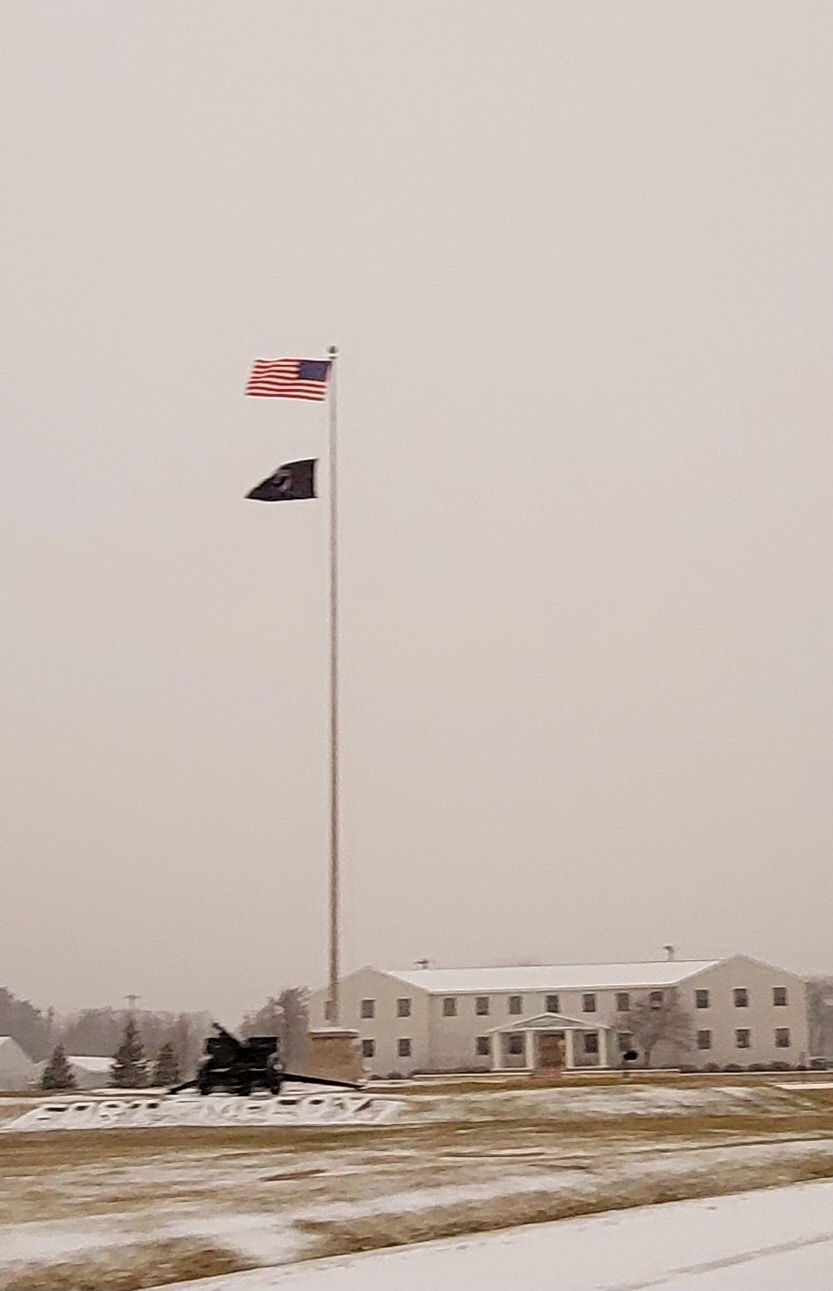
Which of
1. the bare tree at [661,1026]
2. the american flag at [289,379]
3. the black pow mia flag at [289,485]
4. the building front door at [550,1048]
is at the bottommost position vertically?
the building front door at [550,1048]

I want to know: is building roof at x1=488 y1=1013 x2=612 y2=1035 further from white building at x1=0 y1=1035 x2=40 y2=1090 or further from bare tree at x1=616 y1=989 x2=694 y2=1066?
white building at x1=0 y1=1035 x2=40 y2=1090

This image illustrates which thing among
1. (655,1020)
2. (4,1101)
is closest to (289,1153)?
(4,1101)

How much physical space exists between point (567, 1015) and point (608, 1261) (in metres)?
65.5

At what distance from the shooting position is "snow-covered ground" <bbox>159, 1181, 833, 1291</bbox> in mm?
9703

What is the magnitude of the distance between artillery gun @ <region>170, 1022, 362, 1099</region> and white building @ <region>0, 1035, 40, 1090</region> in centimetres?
5698

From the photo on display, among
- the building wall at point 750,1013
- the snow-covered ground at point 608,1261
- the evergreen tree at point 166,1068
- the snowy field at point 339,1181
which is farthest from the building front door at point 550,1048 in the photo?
the snow-covered ground at point 608,1261

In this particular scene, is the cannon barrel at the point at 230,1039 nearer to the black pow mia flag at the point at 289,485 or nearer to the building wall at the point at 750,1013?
the black pow mia flag at the point at 289,485

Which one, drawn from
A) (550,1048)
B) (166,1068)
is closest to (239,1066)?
(166,1068)

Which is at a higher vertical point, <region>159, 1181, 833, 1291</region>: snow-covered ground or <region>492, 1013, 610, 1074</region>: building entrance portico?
<region>492, 1013, 610, 1074</region>: building entrance portico

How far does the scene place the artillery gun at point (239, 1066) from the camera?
27109 mm

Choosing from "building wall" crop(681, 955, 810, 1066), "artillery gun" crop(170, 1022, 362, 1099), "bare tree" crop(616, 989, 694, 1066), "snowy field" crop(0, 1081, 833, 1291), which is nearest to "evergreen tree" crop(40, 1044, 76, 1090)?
"bare tree" crop(616, 989, 694, 1066)

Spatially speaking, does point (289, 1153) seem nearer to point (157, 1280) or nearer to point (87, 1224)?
point (87, 1224)

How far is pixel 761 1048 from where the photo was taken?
70.5m

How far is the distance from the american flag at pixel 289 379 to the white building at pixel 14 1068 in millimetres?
57285
